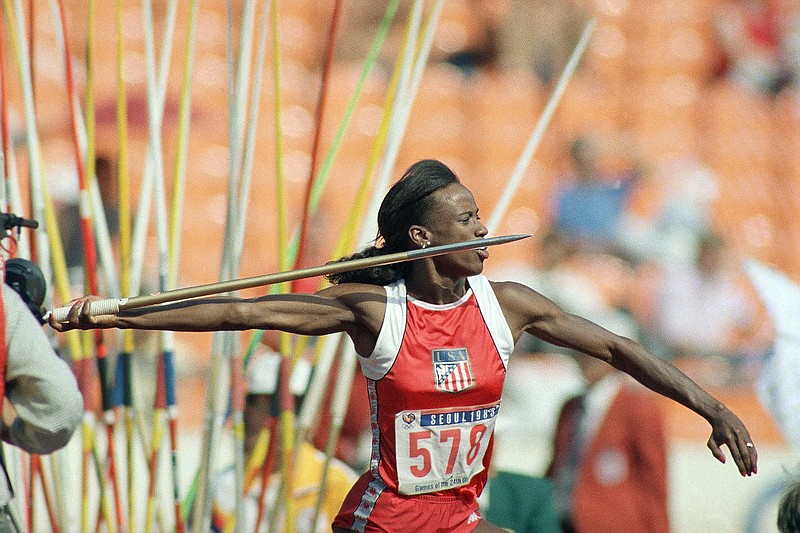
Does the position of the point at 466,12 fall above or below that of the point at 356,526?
above

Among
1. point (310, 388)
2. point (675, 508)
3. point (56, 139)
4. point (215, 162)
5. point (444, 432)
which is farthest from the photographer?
point (215, 162)

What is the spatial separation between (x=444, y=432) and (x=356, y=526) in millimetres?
329

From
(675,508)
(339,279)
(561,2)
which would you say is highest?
(561,2)

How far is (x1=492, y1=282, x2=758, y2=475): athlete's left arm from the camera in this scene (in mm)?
2889

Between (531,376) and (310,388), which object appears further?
(531,376)

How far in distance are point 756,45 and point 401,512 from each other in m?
6.36

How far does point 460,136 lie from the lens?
8.00 meters

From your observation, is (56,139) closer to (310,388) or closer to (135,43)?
(135,43)

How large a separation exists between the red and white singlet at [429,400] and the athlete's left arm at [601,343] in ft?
0.19

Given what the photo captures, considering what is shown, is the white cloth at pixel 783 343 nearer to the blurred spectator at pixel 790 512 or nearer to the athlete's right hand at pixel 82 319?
the blurred spectator at pixel 790 512

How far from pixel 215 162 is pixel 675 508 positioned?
3.57 m

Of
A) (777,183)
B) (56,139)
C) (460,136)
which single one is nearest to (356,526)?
(56,139)

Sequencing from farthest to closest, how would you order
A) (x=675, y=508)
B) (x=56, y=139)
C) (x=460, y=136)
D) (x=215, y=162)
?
(x=460, y=136), (x=215, y=162), (x=56, y=139), (x=675, y=508)

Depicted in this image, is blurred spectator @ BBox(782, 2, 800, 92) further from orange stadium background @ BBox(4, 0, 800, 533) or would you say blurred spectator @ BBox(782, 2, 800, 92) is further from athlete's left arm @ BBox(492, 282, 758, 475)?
athlete's left arm @ BBox(492, 282, 758, 475)
